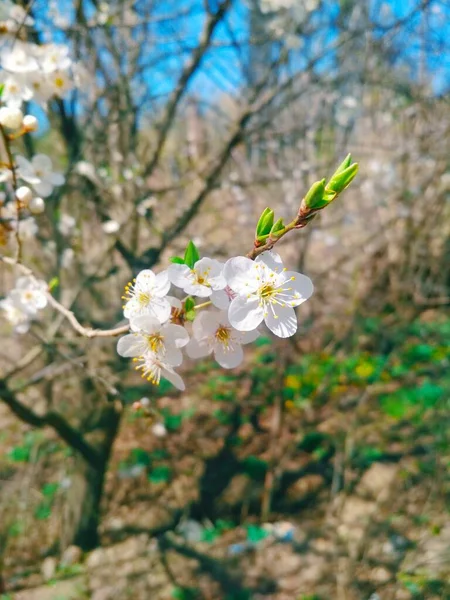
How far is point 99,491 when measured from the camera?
306 centimetres

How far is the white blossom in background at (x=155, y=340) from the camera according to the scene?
80cm

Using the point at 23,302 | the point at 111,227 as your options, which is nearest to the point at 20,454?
the point at 111,227

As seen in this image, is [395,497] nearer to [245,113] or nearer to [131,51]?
[245,113]

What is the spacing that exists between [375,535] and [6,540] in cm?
243

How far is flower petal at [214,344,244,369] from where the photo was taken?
3.13 ft

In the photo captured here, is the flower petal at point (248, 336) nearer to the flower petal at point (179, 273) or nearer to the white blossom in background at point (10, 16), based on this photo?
the flower petal at point (179, 273)

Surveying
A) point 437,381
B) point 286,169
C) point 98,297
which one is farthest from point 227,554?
point 286,169

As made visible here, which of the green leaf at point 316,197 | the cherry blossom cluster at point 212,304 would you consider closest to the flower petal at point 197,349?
the cherry blossom cluster at point 212,304

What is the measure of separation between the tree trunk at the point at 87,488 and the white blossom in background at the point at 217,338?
2175mm

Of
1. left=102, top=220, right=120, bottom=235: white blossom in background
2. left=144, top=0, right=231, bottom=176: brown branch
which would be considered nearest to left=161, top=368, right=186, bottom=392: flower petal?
left=144, top=0, right=231, bottom=176: brown branch

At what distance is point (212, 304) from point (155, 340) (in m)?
0.13

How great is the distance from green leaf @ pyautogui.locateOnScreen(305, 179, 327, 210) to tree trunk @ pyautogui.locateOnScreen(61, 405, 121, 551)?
2.55 m

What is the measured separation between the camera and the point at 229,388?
15.5 ft

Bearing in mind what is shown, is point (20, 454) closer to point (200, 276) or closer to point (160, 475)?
point (160, 475)
